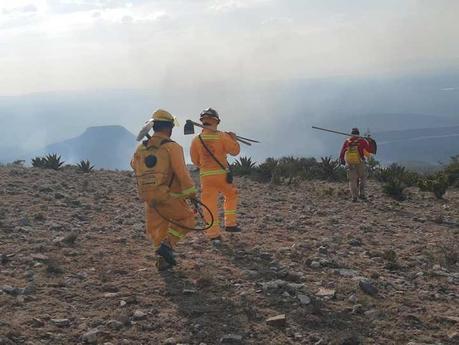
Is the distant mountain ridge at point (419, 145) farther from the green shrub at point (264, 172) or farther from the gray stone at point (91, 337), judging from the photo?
the gray stone at point (91, 337)

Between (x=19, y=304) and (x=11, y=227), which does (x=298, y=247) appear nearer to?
(x=19, y=304)

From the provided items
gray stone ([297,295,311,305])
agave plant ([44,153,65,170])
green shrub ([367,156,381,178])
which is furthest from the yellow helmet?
green shrub ([367,156,381,178])

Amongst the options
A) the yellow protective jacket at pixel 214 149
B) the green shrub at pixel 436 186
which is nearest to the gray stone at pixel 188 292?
the yellow protective jacket at pixel 214 149

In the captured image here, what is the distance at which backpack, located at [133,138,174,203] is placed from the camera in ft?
19.3

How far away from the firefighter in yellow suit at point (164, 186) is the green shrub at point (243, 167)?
10.3 metres

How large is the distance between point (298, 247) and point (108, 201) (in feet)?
17.0

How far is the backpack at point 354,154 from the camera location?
479 inches

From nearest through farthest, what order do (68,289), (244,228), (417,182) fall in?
1. (68,289)
2. (244,228)
3. (417,182)

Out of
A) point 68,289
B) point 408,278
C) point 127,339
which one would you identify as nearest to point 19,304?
point 68,289

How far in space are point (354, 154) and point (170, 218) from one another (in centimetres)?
711

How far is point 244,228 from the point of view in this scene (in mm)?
8555

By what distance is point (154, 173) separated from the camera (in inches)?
232

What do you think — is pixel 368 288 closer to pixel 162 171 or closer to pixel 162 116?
pixel 162 171

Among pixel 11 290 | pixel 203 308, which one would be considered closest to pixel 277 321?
pixel 203 308
